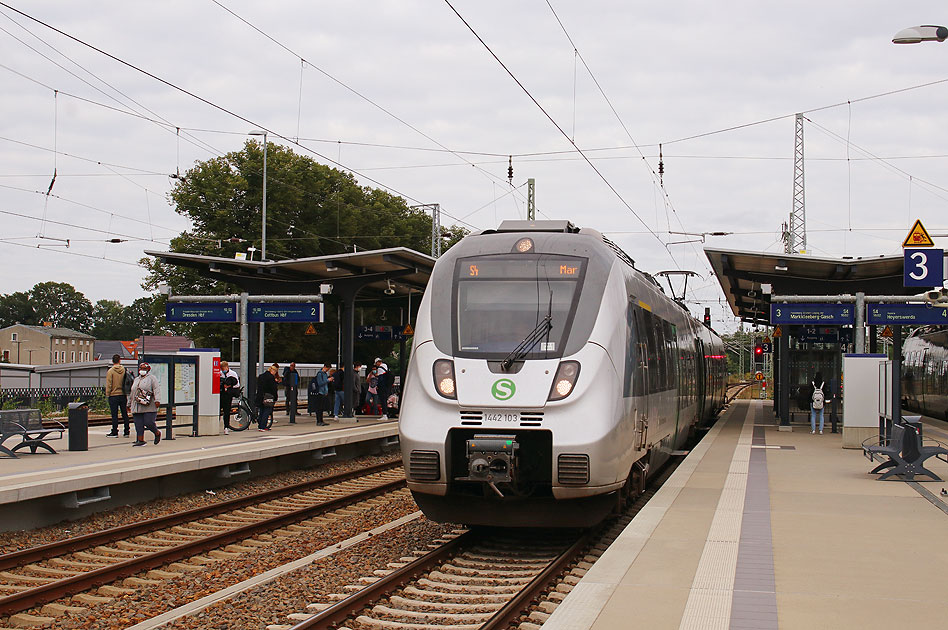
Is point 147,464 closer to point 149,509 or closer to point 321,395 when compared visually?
point 149,509

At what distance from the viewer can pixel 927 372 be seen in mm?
36438

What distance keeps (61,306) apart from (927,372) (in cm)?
10387

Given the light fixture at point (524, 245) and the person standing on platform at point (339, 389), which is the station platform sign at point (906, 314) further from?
the light fixture at point (524, 245)

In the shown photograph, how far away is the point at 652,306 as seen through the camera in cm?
1270

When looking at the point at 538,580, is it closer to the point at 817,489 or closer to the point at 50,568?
the point at 50,568

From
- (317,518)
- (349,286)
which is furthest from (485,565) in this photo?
(349,286)

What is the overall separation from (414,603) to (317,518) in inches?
198

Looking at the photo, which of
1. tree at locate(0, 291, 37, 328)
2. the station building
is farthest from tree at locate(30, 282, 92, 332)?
the station building

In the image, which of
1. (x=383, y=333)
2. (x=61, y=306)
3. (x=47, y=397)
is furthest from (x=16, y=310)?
(x=383, y=333)

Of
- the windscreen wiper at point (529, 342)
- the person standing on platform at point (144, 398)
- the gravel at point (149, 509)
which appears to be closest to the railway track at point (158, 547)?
the gravel at point (149, 509)

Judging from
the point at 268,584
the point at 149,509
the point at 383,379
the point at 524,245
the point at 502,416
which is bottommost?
the point at 149,509

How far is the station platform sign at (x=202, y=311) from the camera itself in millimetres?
20891

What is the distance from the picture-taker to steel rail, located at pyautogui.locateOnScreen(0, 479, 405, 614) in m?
7.76

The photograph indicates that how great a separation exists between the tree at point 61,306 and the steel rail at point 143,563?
4378 inches
